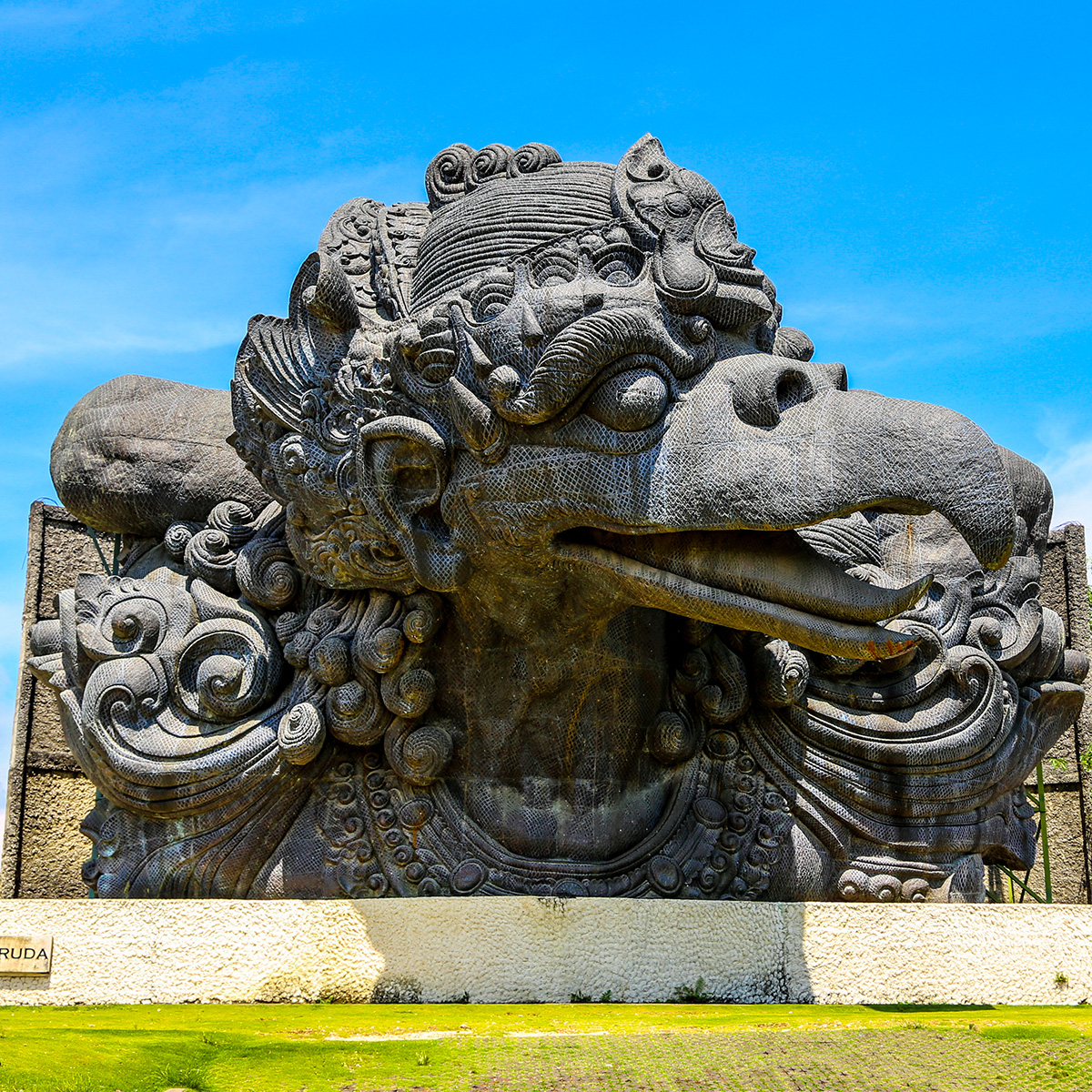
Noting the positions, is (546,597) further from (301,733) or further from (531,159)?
(531,159)

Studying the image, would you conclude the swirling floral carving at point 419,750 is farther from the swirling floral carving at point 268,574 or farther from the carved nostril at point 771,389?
the carved nostril at point 771,389

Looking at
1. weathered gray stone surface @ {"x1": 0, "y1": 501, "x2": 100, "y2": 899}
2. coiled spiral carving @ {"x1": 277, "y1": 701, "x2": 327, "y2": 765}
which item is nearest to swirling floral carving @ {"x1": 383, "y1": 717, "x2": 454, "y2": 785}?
coiled spiral carving @ {"x1": 277, "y1": 701, "x2": 327, "y2": 765}

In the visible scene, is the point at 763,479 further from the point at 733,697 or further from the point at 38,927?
the point at 38,927

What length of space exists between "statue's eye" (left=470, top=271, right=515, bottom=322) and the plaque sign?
2.51 m

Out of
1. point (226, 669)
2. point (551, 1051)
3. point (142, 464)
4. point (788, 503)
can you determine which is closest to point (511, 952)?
point (551, 1051)

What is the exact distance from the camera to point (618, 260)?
456 centimetres

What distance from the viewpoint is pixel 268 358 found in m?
5.26

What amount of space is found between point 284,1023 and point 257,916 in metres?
0.70

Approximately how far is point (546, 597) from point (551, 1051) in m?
1.67

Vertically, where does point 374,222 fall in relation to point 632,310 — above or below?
above

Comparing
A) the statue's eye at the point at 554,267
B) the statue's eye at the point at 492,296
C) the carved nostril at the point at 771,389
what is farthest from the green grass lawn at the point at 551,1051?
the statue's eye at the point at 554,267

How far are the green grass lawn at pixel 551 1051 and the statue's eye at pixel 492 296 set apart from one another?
220 cm

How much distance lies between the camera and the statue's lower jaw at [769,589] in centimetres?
432

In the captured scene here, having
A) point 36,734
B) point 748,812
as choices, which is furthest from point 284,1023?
point 36,734
